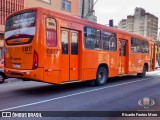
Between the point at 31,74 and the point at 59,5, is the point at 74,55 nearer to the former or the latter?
the point at 31,74

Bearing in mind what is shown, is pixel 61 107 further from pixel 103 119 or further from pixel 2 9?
pixel 2 9

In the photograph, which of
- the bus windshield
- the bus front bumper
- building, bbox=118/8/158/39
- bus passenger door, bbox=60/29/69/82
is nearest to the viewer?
the bus front bumper

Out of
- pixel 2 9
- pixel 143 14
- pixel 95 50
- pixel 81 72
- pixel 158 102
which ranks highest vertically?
pixel 143 14

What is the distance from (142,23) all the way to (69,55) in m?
83.4

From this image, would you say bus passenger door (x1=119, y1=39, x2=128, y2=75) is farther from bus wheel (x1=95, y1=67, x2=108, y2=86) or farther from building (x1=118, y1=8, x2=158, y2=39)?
building (x1=118, y1=8, x2=158, y2=39)

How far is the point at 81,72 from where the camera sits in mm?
12281

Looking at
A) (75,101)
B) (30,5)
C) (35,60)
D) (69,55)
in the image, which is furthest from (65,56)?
(30,5)

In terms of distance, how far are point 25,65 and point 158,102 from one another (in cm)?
503

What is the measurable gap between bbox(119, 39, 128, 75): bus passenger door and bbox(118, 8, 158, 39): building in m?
69.9

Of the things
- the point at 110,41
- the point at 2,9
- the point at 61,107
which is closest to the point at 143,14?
the point at 2,9

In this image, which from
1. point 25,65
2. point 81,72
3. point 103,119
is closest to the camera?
point 103,119

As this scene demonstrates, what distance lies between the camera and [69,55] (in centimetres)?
1162

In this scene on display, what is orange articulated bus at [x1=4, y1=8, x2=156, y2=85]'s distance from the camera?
10320 millimetres

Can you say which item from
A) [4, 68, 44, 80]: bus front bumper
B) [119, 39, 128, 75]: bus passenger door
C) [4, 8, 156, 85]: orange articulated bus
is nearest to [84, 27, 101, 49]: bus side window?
[4, 8, 156, 85]: orange articulated bus
